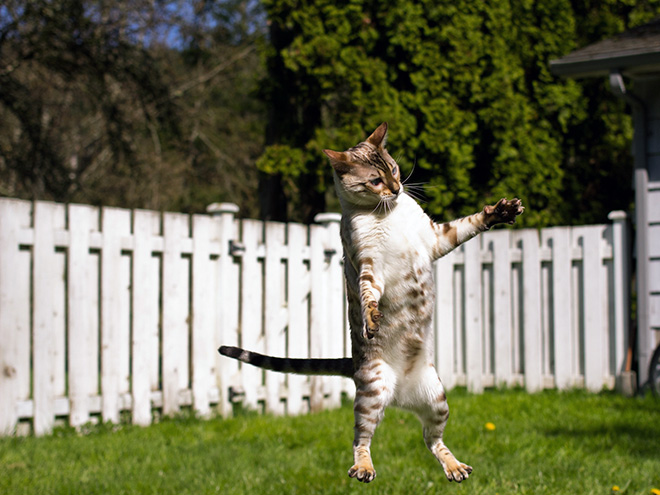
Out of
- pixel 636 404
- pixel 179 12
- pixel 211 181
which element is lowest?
pixel 636 404

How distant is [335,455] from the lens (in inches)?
188

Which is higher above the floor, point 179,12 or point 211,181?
point 179,12

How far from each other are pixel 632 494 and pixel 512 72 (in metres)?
5.64

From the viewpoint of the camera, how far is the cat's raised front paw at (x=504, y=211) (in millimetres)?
1615

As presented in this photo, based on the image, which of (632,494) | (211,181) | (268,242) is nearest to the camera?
(632,494)

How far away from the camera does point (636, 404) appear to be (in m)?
6.44

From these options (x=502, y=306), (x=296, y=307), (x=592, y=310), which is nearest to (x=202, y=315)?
(x=296, y=307)

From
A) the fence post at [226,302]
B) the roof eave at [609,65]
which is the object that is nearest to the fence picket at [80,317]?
the fence post at [226,302]

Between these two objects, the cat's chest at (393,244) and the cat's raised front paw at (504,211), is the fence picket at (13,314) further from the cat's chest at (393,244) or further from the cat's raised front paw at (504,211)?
the cat's raised front paw at (504,211)

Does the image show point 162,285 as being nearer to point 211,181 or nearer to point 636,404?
point 636,404

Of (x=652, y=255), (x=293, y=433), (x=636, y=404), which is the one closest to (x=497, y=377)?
(x=636, y=404)

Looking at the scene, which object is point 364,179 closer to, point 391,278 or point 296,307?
point 391,278

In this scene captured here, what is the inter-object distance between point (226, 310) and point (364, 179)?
4951 millimetres

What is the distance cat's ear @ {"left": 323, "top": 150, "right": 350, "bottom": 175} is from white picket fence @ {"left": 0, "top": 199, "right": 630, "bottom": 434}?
4.23 m
